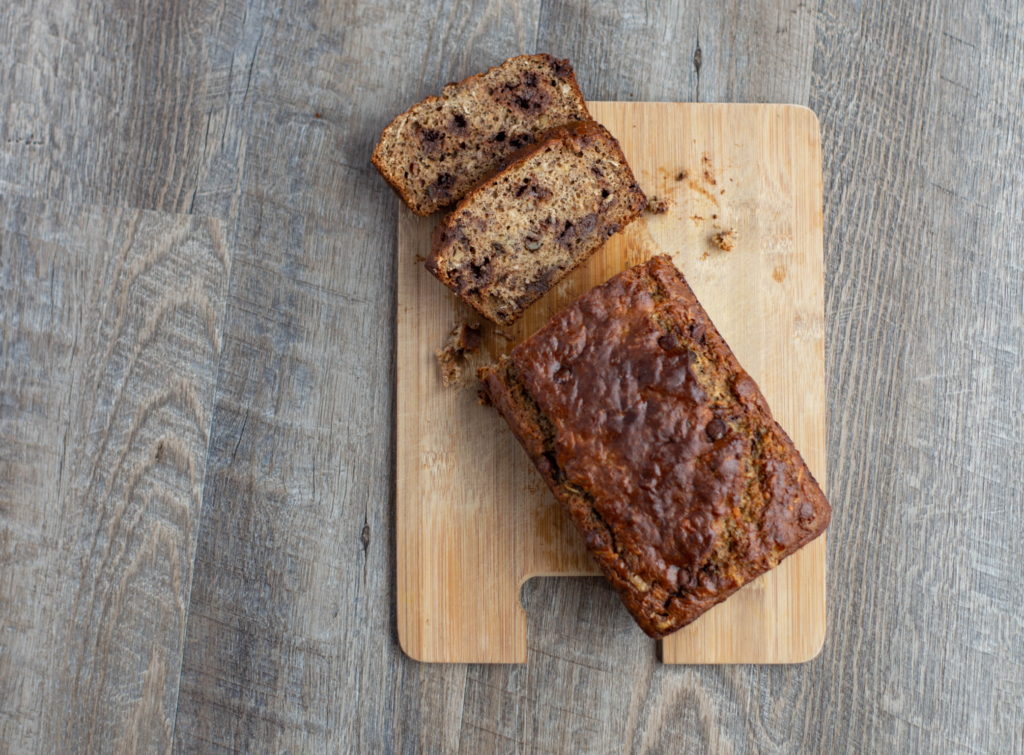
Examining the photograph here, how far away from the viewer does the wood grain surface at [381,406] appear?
2953 mm

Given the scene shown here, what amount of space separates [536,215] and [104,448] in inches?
72.7

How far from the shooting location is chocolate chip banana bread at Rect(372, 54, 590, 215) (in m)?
2.84

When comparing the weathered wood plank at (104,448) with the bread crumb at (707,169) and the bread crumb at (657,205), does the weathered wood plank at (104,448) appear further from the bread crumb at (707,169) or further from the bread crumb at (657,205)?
the bread crumb at (707,169)

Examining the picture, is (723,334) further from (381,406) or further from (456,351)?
(381,406)

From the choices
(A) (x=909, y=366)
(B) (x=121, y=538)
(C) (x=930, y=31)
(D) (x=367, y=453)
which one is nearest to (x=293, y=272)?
(D) (x=367, y=453)

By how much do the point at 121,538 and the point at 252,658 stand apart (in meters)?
0.67

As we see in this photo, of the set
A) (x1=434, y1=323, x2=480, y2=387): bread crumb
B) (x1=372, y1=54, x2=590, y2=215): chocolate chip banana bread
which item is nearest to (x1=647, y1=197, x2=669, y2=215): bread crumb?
(x1=372, y1=54, x2=590, y2=215): chocolate chip banana bread

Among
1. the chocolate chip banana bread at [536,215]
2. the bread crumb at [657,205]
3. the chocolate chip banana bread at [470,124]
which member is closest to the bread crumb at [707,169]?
the bread crumb at [657,205]

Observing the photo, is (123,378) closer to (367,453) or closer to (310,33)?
(367,453)

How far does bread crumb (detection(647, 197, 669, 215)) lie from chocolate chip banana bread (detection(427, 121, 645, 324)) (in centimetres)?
10

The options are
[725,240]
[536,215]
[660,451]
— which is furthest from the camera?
[725,240]

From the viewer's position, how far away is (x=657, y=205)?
9.50 feet

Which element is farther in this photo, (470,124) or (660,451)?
(470,124)

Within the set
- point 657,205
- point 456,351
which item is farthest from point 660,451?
point 657,205
